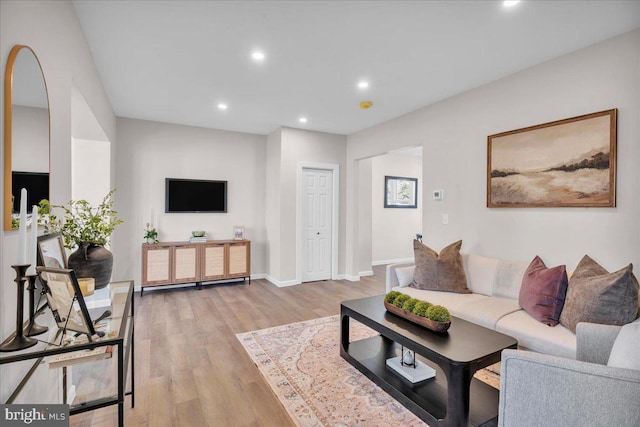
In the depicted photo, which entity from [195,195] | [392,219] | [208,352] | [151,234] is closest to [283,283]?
A: [195,195]

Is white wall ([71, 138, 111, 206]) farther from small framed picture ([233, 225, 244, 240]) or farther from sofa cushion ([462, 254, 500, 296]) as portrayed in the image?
sofa cushion ([462, 254, 500, 296])

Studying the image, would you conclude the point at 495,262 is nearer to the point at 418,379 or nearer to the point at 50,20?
the point at 418,379

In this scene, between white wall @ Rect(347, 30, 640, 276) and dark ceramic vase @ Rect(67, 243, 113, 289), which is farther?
white wall @ Rect(347, 30, 640, 276)

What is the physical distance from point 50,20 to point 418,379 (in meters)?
3.04

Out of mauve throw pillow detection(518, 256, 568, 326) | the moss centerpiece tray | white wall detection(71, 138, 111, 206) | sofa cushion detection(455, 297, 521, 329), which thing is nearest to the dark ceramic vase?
the moss centerpiece tray

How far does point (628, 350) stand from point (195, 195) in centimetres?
517

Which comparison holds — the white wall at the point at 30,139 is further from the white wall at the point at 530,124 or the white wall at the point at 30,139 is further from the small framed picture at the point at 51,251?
the white wall at the point at 530,124

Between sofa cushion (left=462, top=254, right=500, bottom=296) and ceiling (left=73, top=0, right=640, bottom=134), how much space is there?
6.16ft

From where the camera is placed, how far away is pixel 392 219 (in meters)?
7.40

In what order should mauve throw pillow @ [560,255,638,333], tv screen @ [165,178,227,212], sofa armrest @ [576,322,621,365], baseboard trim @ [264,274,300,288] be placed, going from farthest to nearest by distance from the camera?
1. baseboard trim @ [264,274,300,288]
2. tv screen @ [165,178,227,212]
3. mauve throw pillow @ [560,255,638,333]
4. sofa armrest @ [576,322,621,365]

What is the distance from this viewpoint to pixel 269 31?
237 cm

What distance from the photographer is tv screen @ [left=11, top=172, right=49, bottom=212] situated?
122 centimetres

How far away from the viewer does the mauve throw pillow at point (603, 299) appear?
1.88 m

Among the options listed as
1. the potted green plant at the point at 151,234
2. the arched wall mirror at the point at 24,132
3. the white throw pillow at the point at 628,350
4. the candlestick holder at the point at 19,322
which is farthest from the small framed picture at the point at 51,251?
the potted green plant at the point at 151,234
